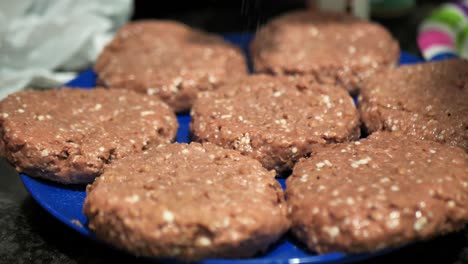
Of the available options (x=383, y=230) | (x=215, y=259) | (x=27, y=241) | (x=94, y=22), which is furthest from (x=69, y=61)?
(x=383, y=230)

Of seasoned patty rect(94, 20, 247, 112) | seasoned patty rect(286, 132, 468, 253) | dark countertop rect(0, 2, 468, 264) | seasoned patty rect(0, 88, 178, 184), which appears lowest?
dark countertop rect(0, 2, 468, 264)

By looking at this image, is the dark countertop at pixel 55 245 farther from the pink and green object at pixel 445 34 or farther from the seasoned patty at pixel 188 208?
the pink and green object at pixel 445 34

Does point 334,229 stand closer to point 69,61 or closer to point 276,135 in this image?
point 276,135

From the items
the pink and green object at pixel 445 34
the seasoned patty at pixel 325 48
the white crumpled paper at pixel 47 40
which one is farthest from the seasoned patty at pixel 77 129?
the pink and green object at pixel 445 34

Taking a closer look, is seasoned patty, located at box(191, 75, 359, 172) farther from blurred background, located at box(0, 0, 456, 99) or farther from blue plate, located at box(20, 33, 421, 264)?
blurred background, located at box(0, 0, 456, 99)

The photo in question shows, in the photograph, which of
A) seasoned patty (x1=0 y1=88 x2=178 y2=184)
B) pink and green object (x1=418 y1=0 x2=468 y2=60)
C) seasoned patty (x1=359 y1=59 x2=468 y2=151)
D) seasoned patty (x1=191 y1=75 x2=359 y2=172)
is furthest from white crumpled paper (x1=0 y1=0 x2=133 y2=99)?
pink and green object (x1=418 y1=0 x2=468 y2=60)
